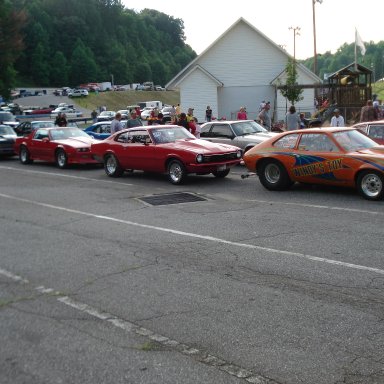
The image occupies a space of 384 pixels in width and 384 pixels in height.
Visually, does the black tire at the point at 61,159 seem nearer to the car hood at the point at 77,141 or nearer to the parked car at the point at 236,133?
the car hood at the point at 77,141

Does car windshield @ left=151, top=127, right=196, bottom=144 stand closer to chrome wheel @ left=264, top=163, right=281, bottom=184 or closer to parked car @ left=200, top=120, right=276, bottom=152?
parked car @ left=200, top=120, right=276, bottom=152

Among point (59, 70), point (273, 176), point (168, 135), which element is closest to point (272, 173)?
point (273, 176)

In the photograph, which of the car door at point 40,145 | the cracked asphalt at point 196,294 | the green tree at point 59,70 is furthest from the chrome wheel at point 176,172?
the green tree at point 59,70

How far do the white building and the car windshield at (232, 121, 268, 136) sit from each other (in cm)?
2212

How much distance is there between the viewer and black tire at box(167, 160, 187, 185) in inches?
556

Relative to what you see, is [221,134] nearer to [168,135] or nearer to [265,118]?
[168,135]

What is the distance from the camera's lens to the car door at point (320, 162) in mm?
11352

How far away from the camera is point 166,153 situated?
47.6 feet

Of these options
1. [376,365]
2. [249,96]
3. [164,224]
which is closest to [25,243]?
[164,224]

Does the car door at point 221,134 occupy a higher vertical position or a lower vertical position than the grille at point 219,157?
higher

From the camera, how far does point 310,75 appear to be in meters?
41.1

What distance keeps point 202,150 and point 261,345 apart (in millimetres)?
9710

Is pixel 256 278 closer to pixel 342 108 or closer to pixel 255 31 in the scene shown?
pixel 342 108

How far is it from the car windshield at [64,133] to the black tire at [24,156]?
158 centimetres
